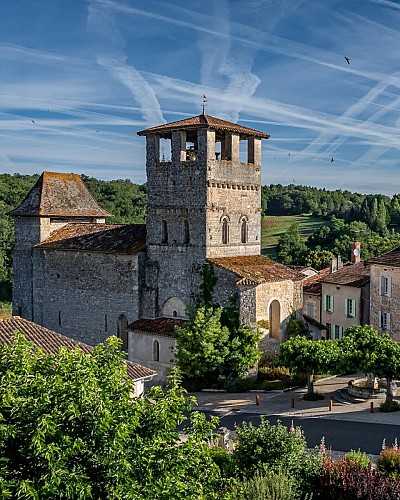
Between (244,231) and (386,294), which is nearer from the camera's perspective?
(244,231)

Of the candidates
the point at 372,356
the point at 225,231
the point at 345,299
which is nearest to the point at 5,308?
the point at 225,231

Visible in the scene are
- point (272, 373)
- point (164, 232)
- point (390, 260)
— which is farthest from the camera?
point (390, 260)

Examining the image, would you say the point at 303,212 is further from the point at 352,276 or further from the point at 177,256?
the point at 177,256

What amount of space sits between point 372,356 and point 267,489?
1278cm

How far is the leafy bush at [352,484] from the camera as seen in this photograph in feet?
47.1

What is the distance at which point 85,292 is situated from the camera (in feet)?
117

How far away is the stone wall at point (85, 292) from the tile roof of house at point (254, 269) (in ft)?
17.6

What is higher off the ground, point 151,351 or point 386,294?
point 386,294

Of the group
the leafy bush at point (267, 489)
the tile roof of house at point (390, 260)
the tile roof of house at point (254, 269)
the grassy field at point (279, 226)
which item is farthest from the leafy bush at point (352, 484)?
the grassy field at point (279, 226)

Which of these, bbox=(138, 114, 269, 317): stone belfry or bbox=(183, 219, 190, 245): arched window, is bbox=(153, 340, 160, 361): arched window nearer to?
bbox=(138, 114, 269, 317): stone belfry

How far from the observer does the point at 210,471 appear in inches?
463

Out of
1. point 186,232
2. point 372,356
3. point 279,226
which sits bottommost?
point 372,356

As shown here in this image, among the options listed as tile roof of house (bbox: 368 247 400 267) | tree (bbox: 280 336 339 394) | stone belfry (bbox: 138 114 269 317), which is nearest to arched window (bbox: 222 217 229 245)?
stone belfry (bbox: 138 114 269 317)

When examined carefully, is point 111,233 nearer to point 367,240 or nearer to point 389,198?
point 367,240
